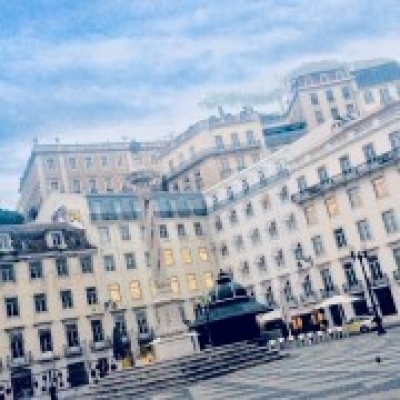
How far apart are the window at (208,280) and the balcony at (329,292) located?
12.8 meters

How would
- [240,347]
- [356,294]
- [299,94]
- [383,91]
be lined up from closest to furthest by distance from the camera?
[240,347] → [356,294] → [299,94] → [383,91]

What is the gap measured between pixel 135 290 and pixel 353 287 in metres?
19.2

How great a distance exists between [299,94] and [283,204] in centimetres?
3111

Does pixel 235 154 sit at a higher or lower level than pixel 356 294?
higher

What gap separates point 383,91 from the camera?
88688mm

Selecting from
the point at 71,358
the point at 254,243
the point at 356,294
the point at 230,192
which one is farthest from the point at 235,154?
the point at 71,358

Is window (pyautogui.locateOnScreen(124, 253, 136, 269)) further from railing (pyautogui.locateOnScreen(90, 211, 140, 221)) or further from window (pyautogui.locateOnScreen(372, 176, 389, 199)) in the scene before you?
window (pyautogui.locateOnScreen(372, 176, 389, 199))

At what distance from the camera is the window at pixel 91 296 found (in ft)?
171

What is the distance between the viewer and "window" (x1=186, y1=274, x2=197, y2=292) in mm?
58781

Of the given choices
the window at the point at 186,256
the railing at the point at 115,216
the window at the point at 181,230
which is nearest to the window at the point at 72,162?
the railing at the point at 115,216

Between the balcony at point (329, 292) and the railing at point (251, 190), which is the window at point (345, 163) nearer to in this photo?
the railing at point (251, 190)

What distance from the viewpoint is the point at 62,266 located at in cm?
5147

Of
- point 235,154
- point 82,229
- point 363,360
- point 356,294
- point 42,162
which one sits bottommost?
point 363,360

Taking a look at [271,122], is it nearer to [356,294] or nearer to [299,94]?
[299,94]
